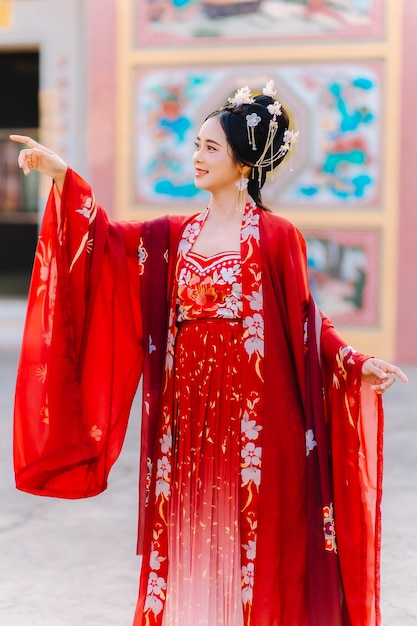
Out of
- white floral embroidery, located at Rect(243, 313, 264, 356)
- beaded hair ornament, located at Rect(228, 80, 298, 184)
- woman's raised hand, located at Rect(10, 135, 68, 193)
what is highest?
beaded hair ornament, located at Rect(228, 80, 298, 184)

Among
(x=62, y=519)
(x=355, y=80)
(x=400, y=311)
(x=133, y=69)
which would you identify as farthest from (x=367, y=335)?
(x=62, y=519)

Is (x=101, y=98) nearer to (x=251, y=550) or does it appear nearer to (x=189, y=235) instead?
(x=189, y=235)

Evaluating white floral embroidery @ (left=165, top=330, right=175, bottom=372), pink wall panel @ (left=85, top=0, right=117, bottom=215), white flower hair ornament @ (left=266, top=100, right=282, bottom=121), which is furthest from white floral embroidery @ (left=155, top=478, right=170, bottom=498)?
pink wall panel @ (left=85, top=0, right=117, bottom=215)

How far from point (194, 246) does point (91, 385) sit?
17.8 inches

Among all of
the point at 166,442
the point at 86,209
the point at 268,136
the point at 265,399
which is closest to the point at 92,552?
the point at 166,442

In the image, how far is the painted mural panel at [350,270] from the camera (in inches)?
284

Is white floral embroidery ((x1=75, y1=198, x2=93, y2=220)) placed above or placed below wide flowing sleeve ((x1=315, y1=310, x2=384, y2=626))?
above

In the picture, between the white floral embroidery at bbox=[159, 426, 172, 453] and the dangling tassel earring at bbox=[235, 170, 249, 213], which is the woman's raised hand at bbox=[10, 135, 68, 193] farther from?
the white floral embroidery at bbox=[159, 426, 172, 453]

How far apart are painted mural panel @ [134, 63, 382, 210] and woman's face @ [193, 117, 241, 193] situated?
4.75m

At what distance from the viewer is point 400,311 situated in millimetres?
7234

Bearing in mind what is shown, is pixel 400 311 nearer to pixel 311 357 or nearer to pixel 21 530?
pixel 21 530

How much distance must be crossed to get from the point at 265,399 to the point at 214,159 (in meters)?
0.58

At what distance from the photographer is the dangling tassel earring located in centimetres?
242

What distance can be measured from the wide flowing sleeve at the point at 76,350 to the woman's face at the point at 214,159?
10.2 inches
